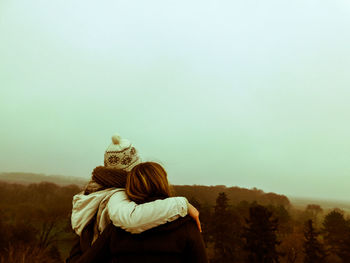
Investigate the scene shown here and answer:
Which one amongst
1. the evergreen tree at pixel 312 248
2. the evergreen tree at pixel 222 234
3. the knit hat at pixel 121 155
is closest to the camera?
the knit hat at pixel 121 155

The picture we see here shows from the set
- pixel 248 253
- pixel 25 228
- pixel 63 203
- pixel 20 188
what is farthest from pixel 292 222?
pixel 20 188

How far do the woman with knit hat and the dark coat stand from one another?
0.05 metres

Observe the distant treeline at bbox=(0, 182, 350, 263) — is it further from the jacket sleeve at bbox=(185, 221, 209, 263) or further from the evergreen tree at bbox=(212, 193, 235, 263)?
the jacket sleeve at bbox=(185, 221, 209, 263)

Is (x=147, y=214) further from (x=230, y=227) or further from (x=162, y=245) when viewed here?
(x=230, y=227)

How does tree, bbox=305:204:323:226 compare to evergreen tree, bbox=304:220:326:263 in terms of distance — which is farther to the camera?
tree, bbox=305:204:323:226

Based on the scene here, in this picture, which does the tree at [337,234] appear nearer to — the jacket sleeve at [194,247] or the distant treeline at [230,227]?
the distant treeline at [230,227]

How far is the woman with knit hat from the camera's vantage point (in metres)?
1.14

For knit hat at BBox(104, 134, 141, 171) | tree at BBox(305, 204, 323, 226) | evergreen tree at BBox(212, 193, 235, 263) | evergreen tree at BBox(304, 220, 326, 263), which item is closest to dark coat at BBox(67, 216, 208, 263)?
knit hat at BBox(104, 134, 141, 171)

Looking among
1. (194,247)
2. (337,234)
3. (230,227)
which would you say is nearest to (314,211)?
(337,234)

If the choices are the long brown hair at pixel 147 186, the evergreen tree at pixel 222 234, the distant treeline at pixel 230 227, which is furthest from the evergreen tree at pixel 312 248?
the long brown hair at pixel 147 186

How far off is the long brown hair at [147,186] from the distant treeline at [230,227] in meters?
11.8

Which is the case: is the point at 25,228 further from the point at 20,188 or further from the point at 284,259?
the point at 284,259

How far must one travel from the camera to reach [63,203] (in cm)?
1650

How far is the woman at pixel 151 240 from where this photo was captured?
1.17m
